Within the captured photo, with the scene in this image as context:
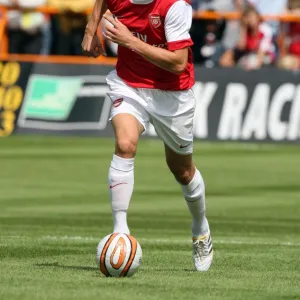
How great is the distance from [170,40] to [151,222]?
420 cm

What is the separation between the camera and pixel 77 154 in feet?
71.3

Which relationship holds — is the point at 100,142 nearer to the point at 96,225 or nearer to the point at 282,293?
the point at 96,225

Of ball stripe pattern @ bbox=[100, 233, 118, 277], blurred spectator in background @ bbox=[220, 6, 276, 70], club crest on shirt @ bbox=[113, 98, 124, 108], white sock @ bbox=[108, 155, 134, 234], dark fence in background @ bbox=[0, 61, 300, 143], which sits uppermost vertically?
club crest on shirt @ bbox=[113, 98, 124, 108]

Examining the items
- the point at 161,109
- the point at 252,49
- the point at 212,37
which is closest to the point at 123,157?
the point at 161,109

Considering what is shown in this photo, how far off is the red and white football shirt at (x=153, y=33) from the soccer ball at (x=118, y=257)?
4.38ft

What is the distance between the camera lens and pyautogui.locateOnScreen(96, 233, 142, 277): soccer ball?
27.7 ft

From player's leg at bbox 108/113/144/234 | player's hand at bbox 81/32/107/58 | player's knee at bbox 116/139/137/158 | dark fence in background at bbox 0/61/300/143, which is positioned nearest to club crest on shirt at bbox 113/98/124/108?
player's leg at bbox 108/113/144/234

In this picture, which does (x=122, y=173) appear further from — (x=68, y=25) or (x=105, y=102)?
(x=68, y=25)

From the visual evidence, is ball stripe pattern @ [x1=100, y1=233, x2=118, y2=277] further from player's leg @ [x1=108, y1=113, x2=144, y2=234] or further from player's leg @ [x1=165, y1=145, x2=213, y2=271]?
player's leg @ [x1=165, y1=145, x2=213, y2=271]

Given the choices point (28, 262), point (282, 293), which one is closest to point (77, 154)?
point (28, 262)

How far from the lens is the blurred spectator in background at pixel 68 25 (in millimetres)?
26500

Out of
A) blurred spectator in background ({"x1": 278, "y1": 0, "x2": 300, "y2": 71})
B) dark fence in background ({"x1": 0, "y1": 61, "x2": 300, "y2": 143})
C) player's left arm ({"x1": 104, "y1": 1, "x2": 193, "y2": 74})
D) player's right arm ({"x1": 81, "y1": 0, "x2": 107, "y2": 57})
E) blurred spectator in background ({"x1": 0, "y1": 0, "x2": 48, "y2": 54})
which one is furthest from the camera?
blurred spectator in background ({"x1": 0, "y1": 0, "x2": 48, "y2": 54})

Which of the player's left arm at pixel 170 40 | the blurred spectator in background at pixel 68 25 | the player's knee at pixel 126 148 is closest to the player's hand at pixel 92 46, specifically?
the player's left arm at pixel 170 40

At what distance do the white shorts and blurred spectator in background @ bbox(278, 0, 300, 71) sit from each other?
1557 centimetres
